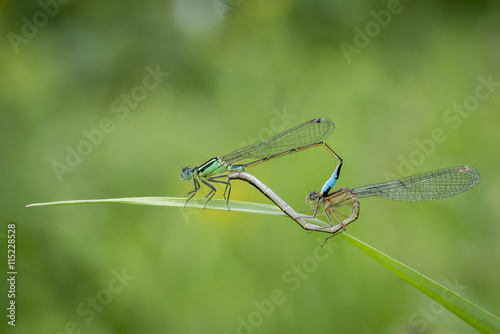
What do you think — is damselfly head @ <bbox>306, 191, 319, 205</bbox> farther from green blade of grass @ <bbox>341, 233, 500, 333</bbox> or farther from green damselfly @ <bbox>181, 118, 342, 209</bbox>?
green blade of grass @ <bbox>341, 233, 500, 333</bbox>

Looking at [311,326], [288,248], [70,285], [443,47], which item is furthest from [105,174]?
Answer: [443,47]

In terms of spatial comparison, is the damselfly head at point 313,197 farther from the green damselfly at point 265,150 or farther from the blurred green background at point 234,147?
the blurred green background at point 234,147

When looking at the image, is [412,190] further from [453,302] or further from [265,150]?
[453,302]

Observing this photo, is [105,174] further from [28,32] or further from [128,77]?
[28,32]

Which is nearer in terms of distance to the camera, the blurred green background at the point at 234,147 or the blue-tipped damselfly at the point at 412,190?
the blue-tipped damselfly at the point at 412,190

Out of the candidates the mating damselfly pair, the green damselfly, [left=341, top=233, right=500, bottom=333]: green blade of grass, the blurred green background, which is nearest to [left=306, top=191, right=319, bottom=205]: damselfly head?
the mating damselfly pair

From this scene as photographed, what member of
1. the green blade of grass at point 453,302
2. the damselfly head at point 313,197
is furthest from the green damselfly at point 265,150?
the green blade of grass at point 453,302
